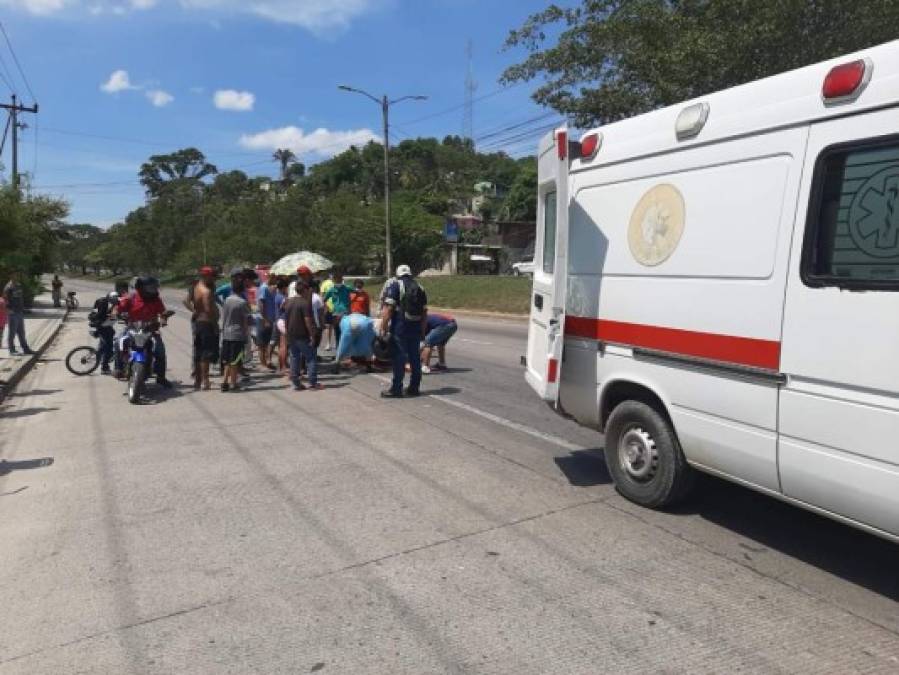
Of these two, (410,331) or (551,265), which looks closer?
(551,265)

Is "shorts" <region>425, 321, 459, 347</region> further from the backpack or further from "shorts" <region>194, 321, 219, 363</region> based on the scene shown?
"shorts" <region>194, 321, 219, 363</region>

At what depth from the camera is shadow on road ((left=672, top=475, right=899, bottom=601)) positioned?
399cm

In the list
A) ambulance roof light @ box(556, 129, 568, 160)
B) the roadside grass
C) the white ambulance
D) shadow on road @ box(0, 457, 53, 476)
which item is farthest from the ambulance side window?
the roadside grass

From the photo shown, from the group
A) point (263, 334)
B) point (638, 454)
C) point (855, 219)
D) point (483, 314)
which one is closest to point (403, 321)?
point (263, 334)

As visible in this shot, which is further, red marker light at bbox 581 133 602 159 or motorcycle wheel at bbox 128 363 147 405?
motorcycle wheel at bbox 128 363 147 405

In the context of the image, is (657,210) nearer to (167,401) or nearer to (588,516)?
(588,516)

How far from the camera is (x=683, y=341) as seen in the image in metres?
4.40

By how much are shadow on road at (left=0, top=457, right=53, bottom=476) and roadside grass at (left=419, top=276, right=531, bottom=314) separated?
2054 centimetres

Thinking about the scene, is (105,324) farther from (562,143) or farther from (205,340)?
(562,143)

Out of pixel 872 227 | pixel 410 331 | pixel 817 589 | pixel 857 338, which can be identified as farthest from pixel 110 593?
pixel 410 331

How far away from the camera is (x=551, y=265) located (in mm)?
6051

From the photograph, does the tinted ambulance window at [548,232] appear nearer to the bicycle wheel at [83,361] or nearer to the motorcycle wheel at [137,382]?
the motorcycle wheel at [137,382]

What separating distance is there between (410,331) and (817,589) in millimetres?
6326

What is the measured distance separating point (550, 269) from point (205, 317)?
6.16m
